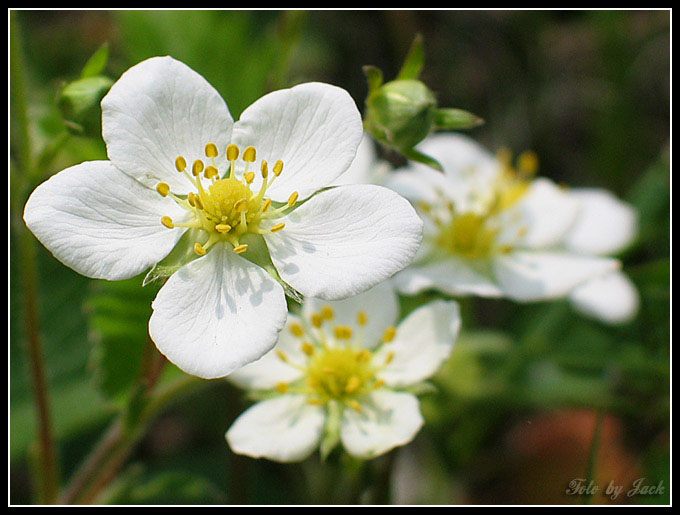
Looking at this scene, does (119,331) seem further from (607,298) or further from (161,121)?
(607,298)

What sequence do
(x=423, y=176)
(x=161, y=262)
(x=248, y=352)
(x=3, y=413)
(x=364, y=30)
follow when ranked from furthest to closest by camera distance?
(x=364, y=30) → (x=423, y=176) → (x=3, y=413) → (x=161, y=262) → (x=248, y=352)

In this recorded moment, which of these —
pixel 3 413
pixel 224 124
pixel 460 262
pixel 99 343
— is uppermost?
pixel 224 124

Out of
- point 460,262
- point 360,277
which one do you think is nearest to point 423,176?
point 460,262

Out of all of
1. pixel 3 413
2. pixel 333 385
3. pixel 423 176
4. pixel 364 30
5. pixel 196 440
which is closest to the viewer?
pixel 333 385

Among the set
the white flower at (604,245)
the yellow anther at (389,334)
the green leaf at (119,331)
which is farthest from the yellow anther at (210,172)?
the white flower at (604,245)

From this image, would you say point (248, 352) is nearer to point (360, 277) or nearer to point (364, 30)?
point (360, 277)

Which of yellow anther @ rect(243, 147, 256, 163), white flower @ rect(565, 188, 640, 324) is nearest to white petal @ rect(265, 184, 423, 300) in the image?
yellow anther @ rect(243, 147, 256, 163)

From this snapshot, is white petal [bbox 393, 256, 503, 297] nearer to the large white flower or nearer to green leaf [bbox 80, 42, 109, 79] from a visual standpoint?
the large white flower
